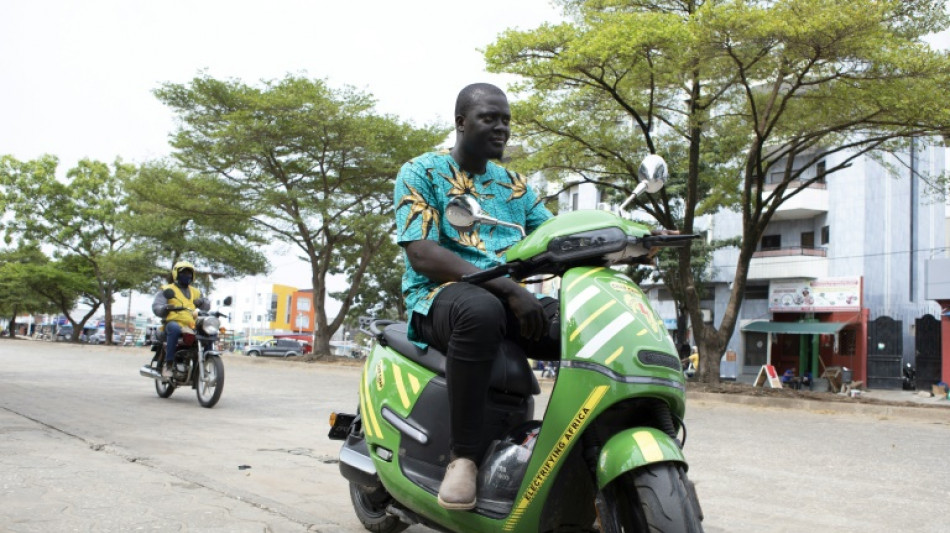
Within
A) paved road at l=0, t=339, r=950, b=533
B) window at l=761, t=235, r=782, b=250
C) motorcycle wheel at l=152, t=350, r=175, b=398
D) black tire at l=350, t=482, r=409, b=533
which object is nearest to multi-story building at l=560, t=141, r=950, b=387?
window at l=761, t=235, r=782, b=250

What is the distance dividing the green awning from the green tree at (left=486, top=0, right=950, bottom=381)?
12.6 metres

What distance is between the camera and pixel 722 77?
16.1 metres

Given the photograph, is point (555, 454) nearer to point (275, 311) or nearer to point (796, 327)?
point (796, 327)

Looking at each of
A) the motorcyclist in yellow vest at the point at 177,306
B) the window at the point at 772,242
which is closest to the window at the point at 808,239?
the window at the point at 772,242

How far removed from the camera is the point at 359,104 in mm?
23641

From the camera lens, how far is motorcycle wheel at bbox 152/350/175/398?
9.48m

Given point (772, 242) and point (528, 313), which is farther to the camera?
point (772, 242)

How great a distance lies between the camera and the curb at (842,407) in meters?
12.0

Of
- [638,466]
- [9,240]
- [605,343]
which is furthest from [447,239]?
[9,240]

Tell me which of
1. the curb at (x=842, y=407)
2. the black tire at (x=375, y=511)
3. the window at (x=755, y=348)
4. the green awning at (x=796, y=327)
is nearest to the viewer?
the black tire at (x=375, y=511)

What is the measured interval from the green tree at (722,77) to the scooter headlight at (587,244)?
38.8ft

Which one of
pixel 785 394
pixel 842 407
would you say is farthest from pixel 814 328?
pixel 842 407

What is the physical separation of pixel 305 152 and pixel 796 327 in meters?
18.6

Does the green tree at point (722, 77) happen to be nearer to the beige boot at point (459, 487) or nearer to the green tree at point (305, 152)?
the green tree at point (305, 152)
